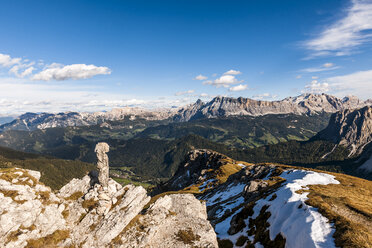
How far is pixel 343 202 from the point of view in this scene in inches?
1796

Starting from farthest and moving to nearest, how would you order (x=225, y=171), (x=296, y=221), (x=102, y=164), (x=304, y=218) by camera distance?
(x=225, y=171), (x=102, y=164), (x=296, y=221), (x=304, y=218)

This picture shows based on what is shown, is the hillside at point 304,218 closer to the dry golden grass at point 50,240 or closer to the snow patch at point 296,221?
the snow patch at point 296,221

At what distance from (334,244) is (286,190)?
2516 cm

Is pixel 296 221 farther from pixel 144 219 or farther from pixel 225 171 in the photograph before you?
pixel 225 171

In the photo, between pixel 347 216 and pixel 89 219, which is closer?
pixel 347 216

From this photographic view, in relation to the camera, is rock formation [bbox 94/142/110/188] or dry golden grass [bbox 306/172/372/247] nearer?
dry golden grass [bbox 306/172/372/247]

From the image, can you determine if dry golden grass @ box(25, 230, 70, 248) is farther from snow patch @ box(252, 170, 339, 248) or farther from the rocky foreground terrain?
snow patch @ box(252, 170, 339, 248)

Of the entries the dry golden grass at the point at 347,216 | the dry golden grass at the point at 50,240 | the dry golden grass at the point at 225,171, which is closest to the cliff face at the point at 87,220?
the dry golden grass at the point at 50,240

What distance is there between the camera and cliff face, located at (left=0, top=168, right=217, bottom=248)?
36.1 m

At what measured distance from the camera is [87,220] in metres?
41.2

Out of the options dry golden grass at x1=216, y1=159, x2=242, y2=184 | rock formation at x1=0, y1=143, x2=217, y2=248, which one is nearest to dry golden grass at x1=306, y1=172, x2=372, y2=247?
rock formation at x1=0, y1=143, x2=217, y2=248

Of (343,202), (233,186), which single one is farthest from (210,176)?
(343,202)

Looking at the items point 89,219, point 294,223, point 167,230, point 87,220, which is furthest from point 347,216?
point 87,220

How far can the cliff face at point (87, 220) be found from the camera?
1421 inches
